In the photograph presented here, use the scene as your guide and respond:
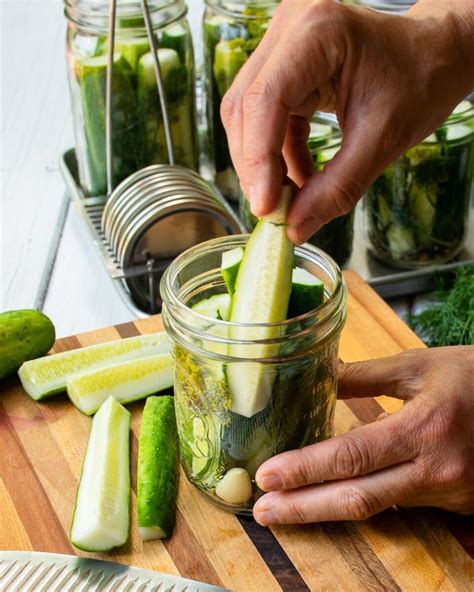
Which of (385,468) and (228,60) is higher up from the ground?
(228,60)

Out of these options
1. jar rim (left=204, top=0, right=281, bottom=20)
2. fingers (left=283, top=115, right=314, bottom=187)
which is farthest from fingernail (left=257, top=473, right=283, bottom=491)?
jar rim (left=204, top=0, right=281, bottom=20)

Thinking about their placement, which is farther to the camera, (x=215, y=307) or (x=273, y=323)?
(x=215, y=307)

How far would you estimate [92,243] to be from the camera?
8.23ft

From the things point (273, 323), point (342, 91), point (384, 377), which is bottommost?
point (384, 377)

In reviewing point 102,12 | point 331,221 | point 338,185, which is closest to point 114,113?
point 102,12

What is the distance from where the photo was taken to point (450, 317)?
2125 millimetres

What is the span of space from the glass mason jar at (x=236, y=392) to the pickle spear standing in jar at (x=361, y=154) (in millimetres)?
54

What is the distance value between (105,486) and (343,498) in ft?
1.24

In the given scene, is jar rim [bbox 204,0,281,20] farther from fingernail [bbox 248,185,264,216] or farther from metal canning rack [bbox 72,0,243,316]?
fingernail [bbox 248,185,264,216]

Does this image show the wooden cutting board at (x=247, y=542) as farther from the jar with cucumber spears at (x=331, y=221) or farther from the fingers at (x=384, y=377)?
the jar with cucumber spears at (x=331, y=221)

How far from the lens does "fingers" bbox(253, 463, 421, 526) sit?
1.36 metres

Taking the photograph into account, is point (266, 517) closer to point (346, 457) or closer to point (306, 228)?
point (346, 457)

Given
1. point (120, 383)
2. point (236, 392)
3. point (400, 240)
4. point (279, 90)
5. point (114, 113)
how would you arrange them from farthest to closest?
point (114, 113) < point (400, 240) < point (120, 383) < point (236, 392) < point (279, 90)

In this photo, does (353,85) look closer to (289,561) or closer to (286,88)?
(286,88)
